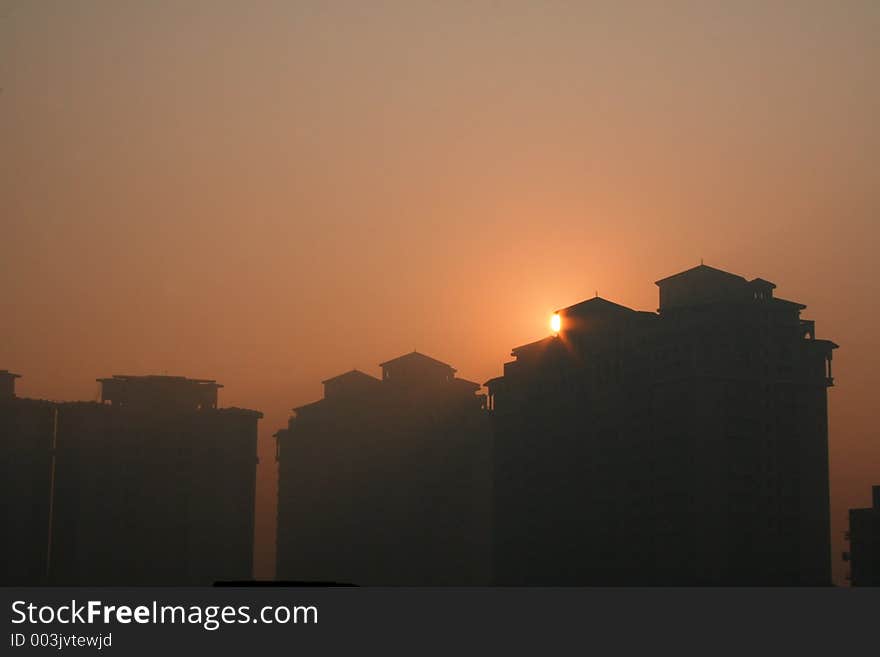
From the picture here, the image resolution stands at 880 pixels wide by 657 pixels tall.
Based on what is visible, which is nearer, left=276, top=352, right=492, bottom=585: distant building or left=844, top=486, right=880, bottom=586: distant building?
left=844, top=486, right=880, bottom=586: distant building

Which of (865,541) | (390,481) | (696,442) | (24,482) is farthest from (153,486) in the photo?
Result: (865,541)

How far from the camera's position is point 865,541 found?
358 ft

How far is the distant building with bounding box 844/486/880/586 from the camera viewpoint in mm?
107938

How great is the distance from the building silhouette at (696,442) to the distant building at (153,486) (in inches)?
1581

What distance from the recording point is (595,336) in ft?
346

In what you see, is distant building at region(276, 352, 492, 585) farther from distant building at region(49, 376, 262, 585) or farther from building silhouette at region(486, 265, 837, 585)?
building silhouette at region(486, 265, 837, 585)

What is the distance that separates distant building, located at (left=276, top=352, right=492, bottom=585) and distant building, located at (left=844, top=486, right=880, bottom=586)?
48.6 meters

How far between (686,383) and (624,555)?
13.6 metres

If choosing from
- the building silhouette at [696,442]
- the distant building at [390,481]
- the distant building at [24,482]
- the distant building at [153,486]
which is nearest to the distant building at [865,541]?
the building silhouette at [696,442]

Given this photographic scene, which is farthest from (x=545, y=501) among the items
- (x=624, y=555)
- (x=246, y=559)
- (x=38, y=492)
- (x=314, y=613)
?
(x=314, y=613)

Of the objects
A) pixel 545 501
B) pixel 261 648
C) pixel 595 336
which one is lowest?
pixel 261 648

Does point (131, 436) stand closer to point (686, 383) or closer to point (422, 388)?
point (422, 388)

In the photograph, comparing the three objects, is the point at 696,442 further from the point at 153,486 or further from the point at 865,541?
the point at 153,486

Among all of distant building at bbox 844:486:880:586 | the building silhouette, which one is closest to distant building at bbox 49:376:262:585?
the building silhouette
